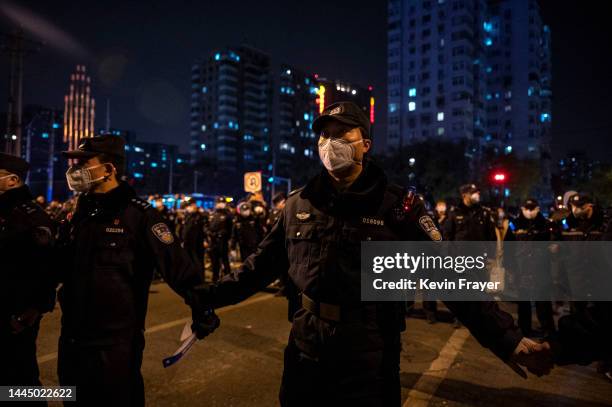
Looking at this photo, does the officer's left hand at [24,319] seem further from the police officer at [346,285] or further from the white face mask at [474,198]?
the white face mask at [474,198]

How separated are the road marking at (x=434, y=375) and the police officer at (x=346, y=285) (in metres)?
2.31

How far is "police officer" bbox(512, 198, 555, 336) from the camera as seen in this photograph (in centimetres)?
704

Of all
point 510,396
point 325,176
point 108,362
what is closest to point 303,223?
point 325,176

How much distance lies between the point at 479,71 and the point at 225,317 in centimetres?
10605

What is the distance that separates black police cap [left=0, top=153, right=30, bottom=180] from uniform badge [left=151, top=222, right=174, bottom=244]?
1.37 meters

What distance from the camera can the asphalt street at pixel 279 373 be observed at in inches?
175

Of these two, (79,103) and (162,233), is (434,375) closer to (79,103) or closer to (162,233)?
(162,233)

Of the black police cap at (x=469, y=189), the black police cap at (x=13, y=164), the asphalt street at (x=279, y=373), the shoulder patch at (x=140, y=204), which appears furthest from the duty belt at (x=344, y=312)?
the black police cap at (x=469, y=189)

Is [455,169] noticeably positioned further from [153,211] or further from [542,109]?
[542,109]

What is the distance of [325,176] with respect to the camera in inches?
110

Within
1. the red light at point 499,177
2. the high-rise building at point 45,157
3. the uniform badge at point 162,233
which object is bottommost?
the uniform badge at point 162,233

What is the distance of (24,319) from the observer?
2.94 m

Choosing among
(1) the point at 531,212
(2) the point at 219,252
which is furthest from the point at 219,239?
(1) the point at 531,212

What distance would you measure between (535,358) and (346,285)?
1079mm
